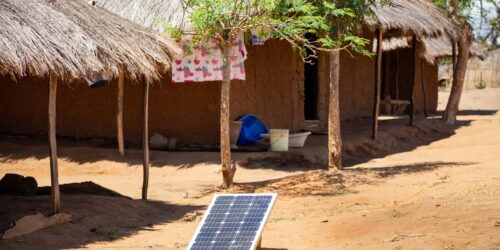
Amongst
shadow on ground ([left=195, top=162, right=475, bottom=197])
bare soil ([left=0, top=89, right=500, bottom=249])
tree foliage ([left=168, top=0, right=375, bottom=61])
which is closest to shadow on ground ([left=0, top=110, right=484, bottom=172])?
bare soil ([left=0, top=89, right=500, bottom=249])

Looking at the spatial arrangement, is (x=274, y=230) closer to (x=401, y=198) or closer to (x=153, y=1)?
(x=401, y=198)

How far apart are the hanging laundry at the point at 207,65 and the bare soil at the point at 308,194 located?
1181mm

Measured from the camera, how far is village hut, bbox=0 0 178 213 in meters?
8.00

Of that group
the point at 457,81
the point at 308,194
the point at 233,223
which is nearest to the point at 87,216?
the point at 233,223

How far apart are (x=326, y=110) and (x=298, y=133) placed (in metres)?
2.57

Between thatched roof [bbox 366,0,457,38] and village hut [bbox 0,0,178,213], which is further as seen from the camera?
thatched roof [bbox 366,0,457,38]

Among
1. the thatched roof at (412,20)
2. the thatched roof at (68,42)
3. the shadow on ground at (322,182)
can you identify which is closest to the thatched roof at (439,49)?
the thatched roof at (412,20)

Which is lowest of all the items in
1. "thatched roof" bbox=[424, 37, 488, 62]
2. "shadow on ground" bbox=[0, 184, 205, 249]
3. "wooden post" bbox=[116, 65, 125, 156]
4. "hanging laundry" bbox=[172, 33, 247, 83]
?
"shadow on ground" bbox=[0, 184, 205, 249]

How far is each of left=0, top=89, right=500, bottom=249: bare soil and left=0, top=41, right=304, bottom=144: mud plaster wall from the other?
515 millimetres

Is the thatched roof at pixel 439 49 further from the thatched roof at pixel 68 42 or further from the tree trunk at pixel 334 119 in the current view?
the thatched roof at pixel 68 42

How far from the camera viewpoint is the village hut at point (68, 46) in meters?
8.00

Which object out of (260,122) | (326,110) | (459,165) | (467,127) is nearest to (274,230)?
(459,165)

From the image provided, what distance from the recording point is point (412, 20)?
623 inches

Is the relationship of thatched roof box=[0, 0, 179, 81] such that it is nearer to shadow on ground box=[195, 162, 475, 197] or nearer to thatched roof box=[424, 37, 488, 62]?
shadow on ground box=[195, 162, 475, 197]
